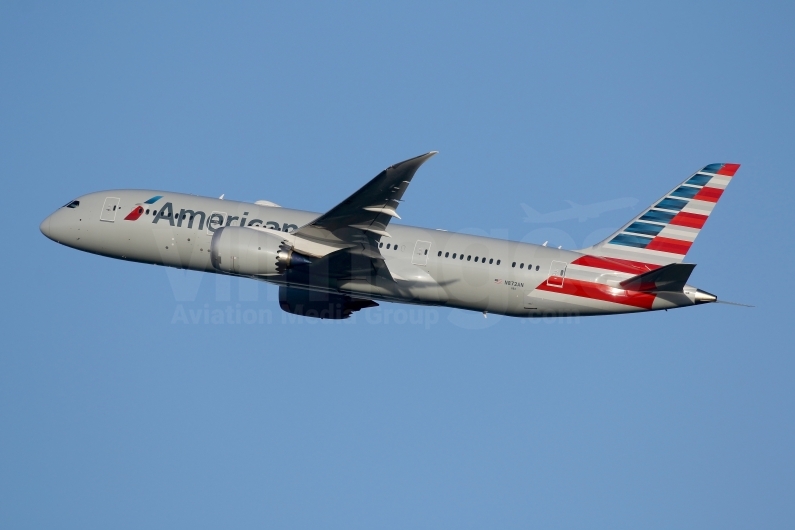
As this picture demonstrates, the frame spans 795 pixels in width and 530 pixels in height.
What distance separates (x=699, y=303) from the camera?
3550cm

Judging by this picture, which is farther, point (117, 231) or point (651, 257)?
point (117, 231)

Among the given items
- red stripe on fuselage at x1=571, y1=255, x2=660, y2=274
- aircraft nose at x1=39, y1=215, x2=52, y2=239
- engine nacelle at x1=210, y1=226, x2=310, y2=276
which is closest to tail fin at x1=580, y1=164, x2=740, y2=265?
red stripe on fuselage at x1=571, y1=255, x2=660, y2=274

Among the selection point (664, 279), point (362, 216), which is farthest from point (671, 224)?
point (362, 216)

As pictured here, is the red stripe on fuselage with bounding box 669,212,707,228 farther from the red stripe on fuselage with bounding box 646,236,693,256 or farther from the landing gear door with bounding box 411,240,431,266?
the landing gear door with bounding box 411,240,431,266

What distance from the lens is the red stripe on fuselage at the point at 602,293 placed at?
36156 mm

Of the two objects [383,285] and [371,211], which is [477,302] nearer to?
[383,285]

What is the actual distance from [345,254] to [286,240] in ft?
9.27

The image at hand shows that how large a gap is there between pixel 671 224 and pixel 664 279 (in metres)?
4.72

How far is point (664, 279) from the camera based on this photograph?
1378 inches

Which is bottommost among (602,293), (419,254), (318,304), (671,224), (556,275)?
(318,304)

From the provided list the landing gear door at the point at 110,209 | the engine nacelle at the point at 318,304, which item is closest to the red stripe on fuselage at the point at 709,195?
the engine nacelle at the point at 318,304

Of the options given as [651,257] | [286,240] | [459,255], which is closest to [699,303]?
[651,257]

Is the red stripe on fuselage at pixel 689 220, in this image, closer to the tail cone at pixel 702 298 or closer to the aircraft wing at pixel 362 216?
the tail cone at pixel 702 298

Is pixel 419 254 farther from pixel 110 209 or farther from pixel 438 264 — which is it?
pixel 110 209
